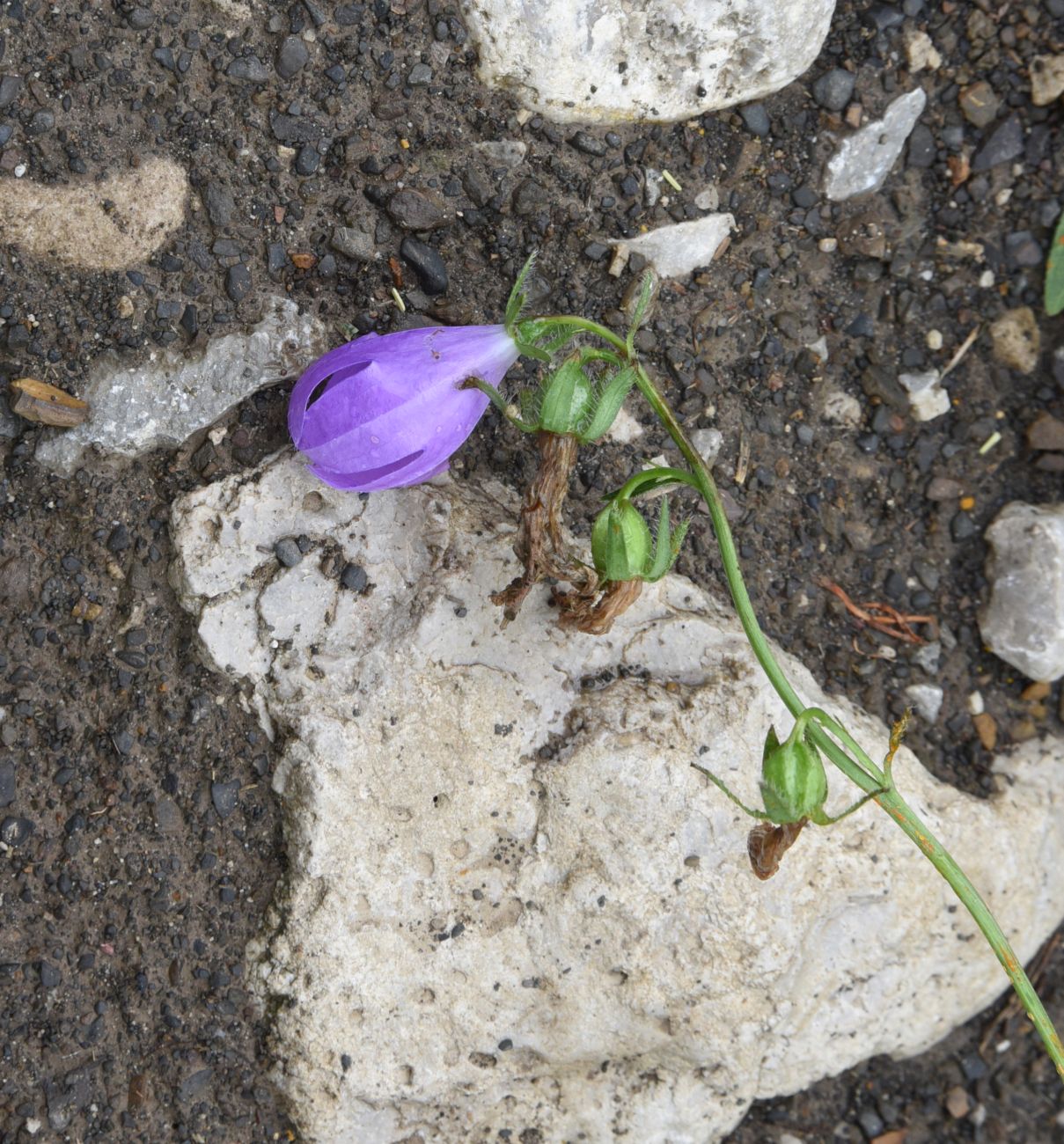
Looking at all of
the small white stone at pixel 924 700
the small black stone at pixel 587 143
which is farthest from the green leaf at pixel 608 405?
the small white stone at pixel 924 700

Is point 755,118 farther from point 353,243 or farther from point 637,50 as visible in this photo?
point 353,243

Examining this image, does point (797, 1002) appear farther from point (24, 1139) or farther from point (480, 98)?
point (480, 98)

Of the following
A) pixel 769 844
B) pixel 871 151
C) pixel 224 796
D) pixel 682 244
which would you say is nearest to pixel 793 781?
pixel 769 844

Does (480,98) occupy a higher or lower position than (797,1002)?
higher

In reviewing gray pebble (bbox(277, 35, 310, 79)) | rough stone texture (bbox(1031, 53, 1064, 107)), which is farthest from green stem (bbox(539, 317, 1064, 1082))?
rough stone texture (bbox(1031, 53, 1064, 107))

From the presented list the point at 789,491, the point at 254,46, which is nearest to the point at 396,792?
the point at 789,491

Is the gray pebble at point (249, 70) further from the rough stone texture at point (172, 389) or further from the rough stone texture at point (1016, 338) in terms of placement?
the rough stone texture at point (1016, 338)
